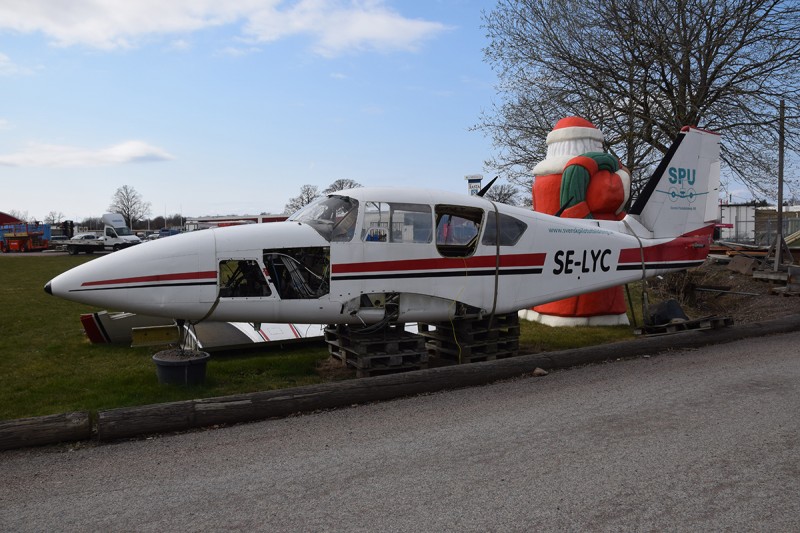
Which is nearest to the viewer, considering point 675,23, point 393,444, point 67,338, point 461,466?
point 461,466

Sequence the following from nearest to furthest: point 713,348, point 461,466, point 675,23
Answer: point 461,466, point 713,348, point 675,23

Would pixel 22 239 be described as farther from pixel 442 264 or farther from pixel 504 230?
pixel 504 230

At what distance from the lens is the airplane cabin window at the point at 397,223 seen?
24.6 feet

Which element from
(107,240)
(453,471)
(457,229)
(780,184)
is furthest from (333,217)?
(107,240)

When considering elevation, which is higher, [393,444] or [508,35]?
[508,35]

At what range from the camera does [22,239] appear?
51406mm

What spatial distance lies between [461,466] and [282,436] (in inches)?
68.5

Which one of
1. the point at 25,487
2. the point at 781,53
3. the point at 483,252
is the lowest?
the point at 25,487

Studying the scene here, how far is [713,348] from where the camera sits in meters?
9.91

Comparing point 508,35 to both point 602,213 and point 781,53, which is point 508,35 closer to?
point 781,53

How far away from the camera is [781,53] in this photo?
16.5m

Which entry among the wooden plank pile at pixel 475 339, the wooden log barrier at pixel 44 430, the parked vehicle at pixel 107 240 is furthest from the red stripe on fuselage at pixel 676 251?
the parked vehicle at pixel 107 240

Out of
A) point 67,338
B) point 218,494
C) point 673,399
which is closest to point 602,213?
point 673,399

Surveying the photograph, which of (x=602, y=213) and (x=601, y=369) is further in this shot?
(x=602, y=213)
